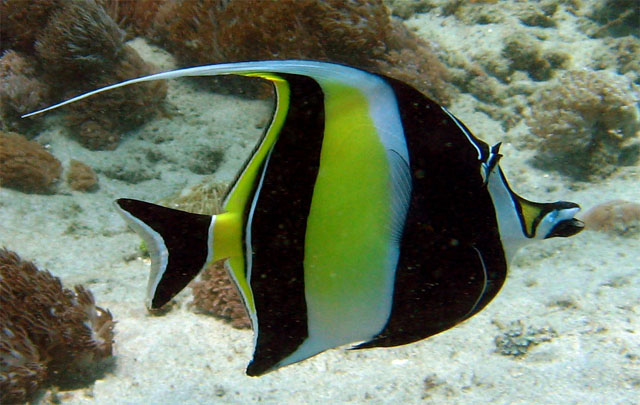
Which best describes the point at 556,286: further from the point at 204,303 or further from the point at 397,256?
the point at 397,256

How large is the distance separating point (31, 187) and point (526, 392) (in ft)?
16.1

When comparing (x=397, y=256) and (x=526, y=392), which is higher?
(x=397, y=256)

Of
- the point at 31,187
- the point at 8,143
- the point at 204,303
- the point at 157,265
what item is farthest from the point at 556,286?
the point at 8,143

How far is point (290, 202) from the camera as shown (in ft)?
2.94

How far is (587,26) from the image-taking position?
681cm

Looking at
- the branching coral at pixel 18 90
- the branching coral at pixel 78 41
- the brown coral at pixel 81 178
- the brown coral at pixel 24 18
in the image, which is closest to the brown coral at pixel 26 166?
the brown coral at pixel 81 178

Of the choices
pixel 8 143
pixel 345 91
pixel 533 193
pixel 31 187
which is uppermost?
pixel 345 91

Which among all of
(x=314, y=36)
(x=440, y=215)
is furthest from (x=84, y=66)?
(x=440, y=215)

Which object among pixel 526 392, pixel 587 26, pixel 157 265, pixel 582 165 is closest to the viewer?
pixel 157 265

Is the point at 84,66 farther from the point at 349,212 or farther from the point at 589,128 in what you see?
the point at 589,128

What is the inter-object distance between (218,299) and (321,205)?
2.85 metres

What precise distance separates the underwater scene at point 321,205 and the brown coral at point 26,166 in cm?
3

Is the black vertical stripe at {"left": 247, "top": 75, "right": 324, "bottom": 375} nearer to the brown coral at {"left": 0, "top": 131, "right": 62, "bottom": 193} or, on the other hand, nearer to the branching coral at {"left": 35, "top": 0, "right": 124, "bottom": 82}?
the brown coral at {"left": 0, "top": 131, "right": 62, "bottom": 193}

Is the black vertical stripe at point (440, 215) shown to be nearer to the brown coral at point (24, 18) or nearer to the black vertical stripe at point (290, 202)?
the black vertical stripe at point (290, 202)
